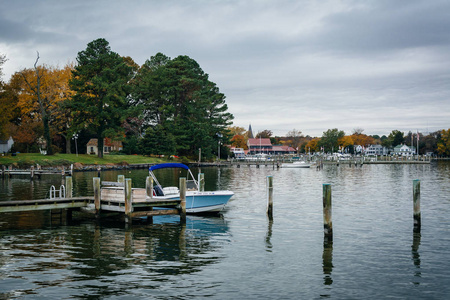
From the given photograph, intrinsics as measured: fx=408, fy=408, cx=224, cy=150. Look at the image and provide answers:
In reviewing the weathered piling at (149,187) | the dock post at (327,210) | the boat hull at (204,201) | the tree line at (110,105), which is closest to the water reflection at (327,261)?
the dock post at (327,210)

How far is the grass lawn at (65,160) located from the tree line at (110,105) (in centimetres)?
253

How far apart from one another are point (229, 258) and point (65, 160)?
64943 millimetres

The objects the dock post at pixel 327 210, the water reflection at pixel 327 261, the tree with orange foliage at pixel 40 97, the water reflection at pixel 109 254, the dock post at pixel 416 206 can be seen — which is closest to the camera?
the water reflection at pixel 109 254

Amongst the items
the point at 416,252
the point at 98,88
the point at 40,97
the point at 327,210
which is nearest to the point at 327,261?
the point at 327,210

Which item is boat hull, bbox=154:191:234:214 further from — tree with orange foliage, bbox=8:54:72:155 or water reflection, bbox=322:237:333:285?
tree with orange foliage, bbox=8:54:72:155

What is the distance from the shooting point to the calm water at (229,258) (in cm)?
1360

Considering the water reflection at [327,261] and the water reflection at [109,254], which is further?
the water reflection at [327,261]

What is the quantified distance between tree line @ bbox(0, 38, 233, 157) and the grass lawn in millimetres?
2535

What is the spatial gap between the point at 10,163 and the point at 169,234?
185ft

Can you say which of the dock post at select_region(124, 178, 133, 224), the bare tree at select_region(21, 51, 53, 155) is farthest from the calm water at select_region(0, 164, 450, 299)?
the bare tree at select_region(21, 51, 53, 155)

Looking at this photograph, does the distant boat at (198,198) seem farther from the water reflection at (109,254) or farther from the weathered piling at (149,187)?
the water reflection at (109,254)

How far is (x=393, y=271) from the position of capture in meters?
15.8

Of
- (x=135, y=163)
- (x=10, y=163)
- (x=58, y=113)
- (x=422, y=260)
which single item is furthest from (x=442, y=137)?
(x=422, y=260)

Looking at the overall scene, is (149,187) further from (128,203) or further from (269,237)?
(269,237)
